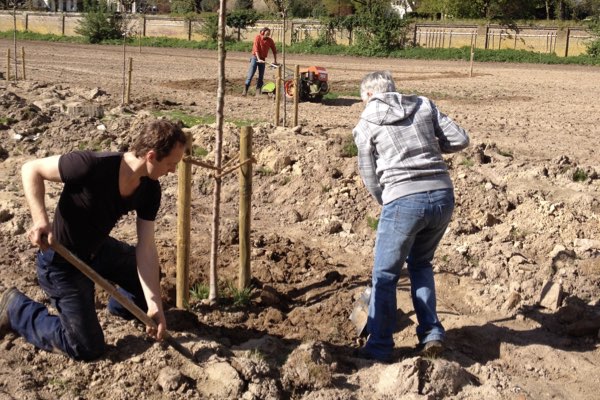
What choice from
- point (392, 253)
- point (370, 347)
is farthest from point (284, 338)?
point (392, 253)

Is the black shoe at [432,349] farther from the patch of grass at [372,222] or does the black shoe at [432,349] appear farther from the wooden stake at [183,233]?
the patch of grass at [372,222]

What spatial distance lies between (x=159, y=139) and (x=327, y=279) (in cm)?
256

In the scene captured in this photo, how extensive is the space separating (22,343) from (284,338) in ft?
5.49

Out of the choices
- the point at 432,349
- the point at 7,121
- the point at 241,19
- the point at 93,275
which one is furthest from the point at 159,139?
the point at 241,19

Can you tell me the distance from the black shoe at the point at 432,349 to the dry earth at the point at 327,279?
11cm

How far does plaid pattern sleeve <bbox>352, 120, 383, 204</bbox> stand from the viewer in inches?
190

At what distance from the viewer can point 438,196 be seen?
188 inches

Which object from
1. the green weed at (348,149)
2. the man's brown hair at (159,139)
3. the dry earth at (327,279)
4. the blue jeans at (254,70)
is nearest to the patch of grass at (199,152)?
the dry earth at (327,279)

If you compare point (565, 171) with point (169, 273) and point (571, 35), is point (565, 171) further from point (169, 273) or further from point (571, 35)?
point (571, 35)

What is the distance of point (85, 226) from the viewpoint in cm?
456

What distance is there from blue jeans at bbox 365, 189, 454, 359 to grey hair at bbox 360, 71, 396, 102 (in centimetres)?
68

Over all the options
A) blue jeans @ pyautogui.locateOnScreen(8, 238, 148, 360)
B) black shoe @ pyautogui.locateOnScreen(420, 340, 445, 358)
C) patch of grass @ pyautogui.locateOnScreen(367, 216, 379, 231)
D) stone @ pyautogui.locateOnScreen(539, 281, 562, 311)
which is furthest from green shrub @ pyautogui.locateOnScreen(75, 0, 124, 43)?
black shoe @ pyautogui.locateOnScreen(420, 340, 445, 358)

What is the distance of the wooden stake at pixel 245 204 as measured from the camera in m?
5.76

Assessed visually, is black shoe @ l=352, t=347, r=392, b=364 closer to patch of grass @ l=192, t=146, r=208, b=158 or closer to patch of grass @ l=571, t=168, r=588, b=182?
patch of grass @ l=571, t=168, r=588, b=182
